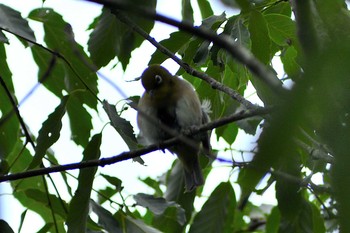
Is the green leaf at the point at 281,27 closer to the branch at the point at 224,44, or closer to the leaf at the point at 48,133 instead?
the leaf at the point at 48,133

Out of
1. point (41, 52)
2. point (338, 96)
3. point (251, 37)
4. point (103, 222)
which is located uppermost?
point (41, 52)

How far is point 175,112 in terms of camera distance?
14.7 feet

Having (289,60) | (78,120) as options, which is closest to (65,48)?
(78,120)

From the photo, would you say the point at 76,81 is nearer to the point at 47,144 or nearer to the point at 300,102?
the point at 47,144

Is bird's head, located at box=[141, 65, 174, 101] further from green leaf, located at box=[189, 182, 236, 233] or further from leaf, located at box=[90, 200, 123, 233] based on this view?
leaf, located at box=[90, 200, 123, 233]

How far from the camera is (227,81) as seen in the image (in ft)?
12.9

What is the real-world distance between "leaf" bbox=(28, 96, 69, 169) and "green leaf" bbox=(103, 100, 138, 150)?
0.94 ft

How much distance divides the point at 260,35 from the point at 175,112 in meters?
1.42

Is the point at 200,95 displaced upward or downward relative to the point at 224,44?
upward

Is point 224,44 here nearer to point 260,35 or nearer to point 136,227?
point 260,35

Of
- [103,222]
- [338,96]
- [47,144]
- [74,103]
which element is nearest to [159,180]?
[74,103]

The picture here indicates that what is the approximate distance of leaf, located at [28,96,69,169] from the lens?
10.5ft

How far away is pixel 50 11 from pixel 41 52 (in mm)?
312

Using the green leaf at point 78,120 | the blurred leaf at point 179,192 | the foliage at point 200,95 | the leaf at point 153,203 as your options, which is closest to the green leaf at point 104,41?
the foliage at point 200,95
